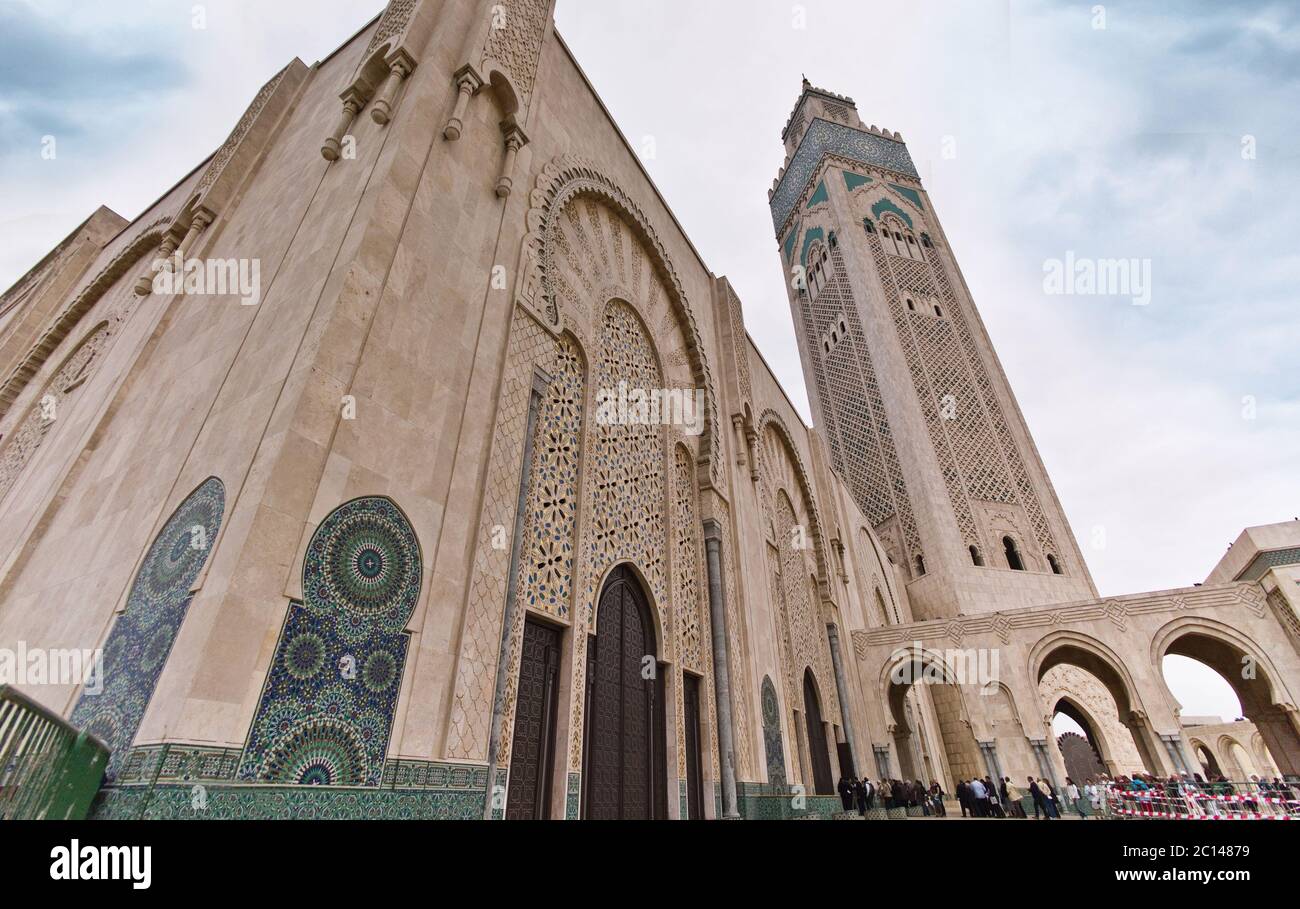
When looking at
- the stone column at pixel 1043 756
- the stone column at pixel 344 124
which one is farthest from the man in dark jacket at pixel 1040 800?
the stone column at pixel 344 124

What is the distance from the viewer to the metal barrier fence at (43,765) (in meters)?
1.61

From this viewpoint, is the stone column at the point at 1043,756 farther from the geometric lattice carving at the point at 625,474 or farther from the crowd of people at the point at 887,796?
the geometric lattice carving at the point at 625,474

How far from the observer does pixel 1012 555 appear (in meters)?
13.1

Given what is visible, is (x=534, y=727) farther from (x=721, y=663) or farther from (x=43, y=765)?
(x=721, y=663)

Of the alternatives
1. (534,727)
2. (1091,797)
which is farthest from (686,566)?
(1091,797)

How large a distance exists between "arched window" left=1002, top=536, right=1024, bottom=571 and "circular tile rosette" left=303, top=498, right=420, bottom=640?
1367cm

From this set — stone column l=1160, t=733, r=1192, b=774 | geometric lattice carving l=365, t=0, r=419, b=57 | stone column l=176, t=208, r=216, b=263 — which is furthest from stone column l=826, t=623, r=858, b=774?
stone column l=176, t=208, r=216, b=263

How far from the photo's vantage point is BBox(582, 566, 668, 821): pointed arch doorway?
3.90 metres

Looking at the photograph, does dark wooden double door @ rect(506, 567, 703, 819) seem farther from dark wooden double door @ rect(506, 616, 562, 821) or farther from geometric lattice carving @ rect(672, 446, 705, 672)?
geometric lattice carving @ rect(672, 446, 705, 672)

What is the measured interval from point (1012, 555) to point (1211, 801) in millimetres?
7199

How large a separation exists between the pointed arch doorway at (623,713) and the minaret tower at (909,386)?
9.53m
